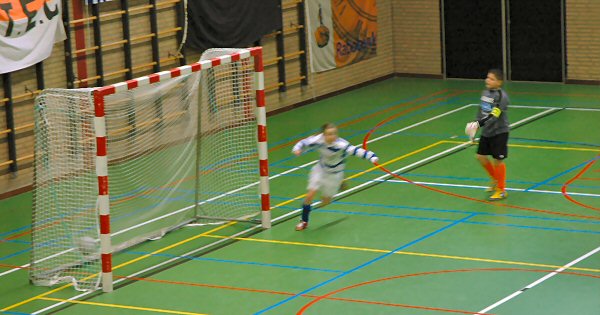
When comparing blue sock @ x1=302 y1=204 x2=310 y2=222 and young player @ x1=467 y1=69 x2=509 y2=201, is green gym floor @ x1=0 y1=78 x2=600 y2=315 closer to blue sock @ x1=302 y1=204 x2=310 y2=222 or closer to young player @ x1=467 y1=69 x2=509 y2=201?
blue sock @ x1=302 y1=204 x2=310 y2=222

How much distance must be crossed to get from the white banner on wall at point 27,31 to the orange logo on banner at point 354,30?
8.24 m

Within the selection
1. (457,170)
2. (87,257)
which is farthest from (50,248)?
(457,170)

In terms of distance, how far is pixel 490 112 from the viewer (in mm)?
17484

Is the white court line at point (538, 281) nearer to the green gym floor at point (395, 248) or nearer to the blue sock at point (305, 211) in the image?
the green gym floor at point (395, 248)

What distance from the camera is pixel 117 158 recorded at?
17188 mm

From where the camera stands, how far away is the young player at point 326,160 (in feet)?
53.8

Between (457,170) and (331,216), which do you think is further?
(457,170)

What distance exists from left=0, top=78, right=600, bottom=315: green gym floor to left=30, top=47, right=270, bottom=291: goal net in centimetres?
38

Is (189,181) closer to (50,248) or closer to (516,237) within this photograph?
(50,248)

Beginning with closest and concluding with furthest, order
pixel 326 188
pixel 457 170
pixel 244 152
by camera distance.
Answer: pixel 326 188 → pixel 244 152 → pixel 457 170

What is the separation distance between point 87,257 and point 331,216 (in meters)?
3.91

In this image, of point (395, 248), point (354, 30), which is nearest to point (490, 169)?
point (395, 248)

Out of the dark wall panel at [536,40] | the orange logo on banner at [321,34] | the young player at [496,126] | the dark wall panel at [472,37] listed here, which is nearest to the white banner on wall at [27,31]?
the orange logo on banner at [321,34]

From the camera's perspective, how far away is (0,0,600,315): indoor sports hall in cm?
1429
